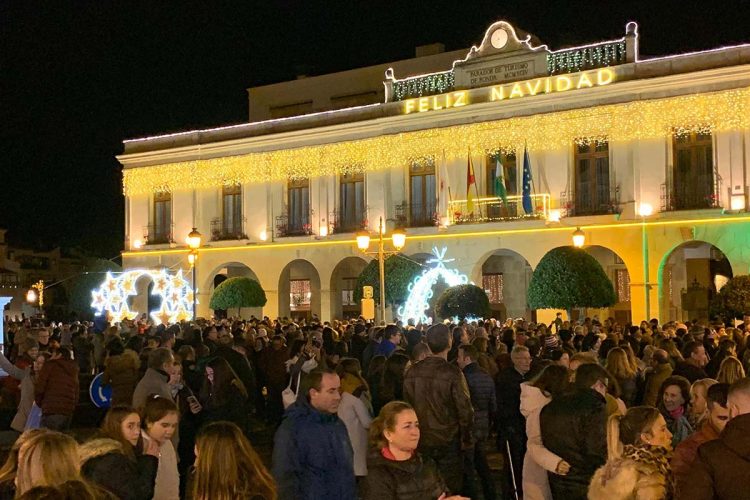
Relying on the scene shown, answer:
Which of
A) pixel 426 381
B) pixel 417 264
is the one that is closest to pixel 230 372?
pixel 426 381

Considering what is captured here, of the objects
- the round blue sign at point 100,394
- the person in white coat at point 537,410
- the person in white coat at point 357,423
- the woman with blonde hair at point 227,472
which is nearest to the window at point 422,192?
the round blue sign at point 100,394

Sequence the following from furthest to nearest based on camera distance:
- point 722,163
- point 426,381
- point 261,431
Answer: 1. point 722,163
2. point 261,431
3. point 426,381

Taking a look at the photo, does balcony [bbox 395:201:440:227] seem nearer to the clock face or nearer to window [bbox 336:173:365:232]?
window [bbox 336:173:365:232]

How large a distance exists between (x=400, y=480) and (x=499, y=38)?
2614 centimetres

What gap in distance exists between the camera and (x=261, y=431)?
45.6 ft

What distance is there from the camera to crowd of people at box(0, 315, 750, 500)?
422 centimetres

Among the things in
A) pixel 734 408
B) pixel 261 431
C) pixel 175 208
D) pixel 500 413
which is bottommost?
pixel 261 431

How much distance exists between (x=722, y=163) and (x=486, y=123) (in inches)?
295

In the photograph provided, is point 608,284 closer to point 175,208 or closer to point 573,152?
point 573,152

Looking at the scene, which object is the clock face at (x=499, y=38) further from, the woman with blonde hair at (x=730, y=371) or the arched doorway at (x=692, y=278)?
the woman with blonde hair at (x=730, y=371)

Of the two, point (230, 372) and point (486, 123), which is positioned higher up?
point (486, 123)

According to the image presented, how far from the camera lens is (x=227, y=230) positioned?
35844 millimetres

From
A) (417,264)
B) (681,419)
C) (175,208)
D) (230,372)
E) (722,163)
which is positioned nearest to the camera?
(681,419)

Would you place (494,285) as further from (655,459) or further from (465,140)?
(655,459)
